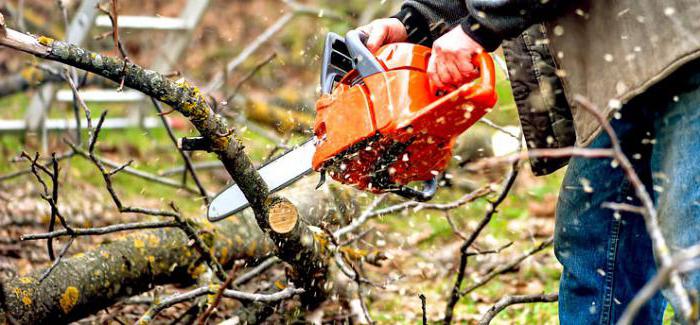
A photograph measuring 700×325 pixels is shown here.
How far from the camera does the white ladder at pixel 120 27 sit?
519cm

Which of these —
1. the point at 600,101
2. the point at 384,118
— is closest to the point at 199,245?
the point at 384,118

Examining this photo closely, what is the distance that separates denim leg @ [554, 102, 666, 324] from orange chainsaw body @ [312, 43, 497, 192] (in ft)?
1.20

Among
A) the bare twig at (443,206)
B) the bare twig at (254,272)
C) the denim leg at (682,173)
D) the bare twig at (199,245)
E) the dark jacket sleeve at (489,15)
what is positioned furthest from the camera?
the bare twig at (443,206)

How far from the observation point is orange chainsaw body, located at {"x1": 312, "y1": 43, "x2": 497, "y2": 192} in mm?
2074

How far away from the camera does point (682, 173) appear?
1688 mm

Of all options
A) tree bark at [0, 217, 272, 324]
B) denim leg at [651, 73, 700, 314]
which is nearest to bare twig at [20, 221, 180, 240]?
tree bark at [0, 217, 272, 324]

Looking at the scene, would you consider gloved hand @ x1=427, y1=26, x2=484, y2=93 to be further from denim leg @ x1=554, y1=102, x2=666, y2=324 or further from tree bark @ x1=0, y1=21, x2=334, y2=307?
tree bark @ x1=0, y1=21, x2=334, y2=307

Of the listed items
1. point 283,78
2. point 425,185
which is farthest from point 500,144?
point 283,78

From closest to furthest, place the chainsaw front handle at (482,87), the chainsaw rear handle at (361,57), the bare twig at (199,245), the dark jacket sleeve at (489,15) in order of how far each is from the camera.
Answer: the dark jacket sleeve at (489,15) → the chainsaw front handle at (482,87) → the chainsaw rear handle at (361,57) → the bare twig at (199,245)

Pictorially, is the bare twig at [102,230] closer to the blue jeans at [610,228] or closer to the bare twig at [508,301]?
the bare twig at [508,301]

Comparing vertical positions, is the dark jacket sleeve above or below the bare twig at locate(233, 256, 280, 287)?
above

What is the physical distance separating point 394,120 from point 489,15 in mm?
391

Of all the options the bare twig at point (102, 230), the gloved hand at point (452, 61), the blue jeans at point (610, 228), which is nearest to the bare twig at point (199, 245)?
the bare twig at point (102, 230)

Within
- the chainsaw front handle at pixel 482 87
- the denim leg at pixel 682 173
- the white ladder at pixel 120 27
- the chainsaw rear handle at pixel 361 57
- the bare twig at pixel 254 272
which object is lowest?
the denim leg at pixel 682 173
